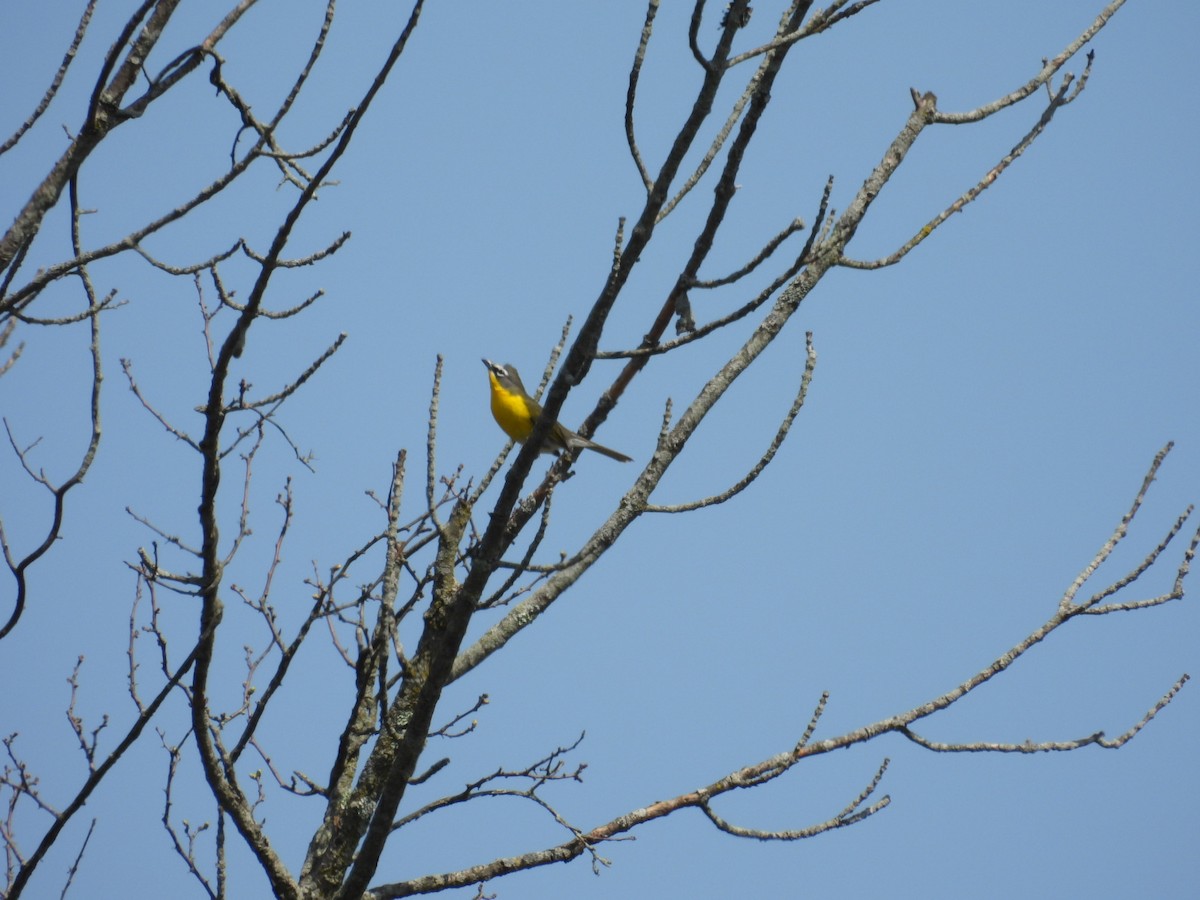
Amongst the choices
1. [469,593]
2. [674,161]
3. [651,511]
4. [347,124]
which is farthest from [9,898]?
[674,161]

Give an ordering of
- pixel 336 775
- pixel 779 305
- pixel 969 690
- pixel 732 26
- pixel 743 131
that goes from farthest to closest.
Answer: pixel 779 305
pixel 336 775
pixel 969 690
pixel 743 131
pixel 732 26

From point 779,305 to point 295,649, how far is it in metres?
2.64

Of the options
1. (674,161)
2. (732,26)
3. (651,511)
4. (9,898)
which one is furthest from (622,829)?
(732,26)

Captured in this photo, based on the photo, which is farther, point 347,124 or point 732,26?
point 347,124

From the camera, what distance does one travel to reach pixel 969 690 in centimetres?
457

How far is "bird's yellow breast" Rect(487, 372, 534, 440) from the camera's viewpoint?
9.28 metres

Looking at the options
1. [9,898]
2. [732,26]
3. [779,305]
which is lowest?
[9,898]

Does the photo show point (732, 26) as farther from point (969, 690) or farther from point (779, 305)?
point (969, 690)

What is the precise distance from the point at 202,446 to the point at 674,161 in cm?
194

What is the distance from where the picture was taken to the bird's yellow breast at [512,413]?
30.5 feet

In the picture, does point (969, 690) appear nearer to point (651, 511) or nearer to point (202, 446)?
point (651, 511)

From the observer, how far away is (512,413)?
9.29 meters

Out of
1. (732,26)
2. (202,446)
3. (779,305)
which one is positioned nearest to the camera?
(732,26)

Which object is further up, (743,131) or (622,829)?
(743,131)
